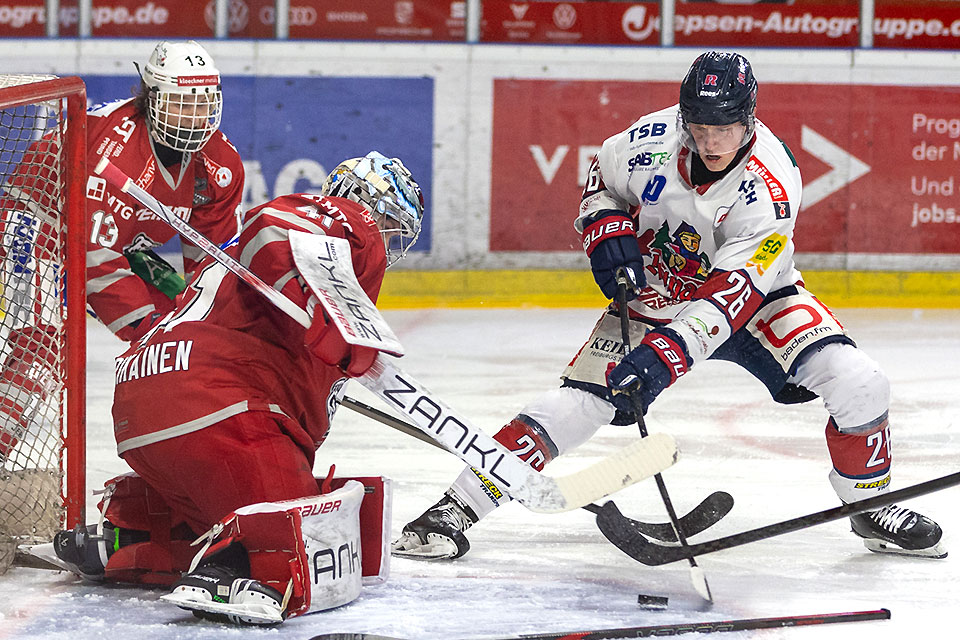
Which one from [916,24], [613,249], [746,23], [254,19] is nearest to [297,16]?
[254,19]

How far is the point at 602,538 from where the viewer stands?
3139 mm

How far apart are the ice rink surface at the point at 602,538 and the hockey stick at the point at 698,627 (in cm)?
3

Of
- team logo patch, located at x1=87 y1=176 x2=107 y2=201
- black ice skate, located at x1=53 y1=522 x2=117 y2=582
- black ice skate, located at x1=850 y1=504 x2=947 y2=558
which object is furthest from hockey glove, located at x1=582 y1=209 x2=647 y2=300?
team logo patch, located at x1=87 y1=176 x2=107 y2=201

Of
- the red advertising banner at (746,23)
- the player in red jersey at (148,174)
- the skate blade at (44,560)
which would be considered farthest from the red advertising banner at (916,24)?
the skate blade at (44,560)

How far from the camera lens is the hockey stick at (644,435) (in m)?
2.67

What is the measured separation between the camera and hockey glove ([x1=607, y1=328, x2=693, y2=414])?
2.68 meters

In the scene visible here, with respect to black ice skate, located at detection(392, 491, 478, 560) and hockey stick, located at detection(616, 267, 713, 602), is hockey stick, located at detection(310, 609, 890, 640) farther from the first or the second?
black ice skate, located at detection(392, 491, 478, 560)

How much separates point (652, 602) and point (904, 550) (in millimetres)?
705

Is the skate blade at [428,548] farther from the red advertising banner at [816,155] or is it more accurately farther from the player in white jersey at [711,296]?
the red advertising banner at [816,155]

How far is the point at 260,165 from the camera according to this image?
6.21m

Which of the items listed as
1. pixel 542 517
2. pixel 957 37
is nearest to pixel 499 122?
pixel 957 37

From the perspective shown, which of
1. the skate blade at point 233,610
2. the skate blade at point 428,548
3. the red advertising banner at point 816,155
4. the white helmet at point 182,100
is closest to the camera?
the skate blade at point 233,610

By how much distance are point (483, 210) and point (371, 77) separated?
2.51 ft

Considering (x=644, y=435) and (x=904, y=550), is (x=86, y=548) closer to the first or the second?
(x=644, y=435)
